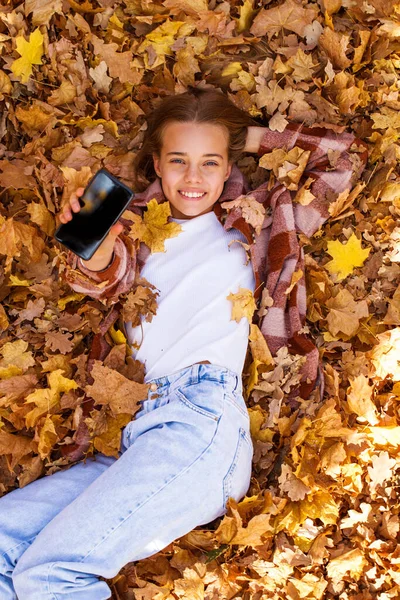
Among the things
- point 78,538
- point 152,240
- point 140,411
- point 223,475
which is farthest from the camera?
point 152,240

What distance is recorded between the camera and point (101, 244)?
108 inches

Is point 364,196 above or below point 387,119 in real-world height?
below

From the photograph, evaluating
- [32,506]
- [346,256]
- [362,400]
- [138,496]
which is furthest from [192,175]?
[32,506]

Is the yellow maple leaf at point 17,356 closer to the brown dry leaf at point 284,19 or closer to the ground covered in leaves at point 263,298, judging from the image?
the ground covered in leaves at point 263,298

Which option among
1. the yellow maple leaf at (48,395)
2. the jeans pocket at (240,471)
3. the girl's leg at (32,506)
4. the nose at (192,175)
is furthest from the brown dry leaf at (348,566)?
the nose at (192,175)

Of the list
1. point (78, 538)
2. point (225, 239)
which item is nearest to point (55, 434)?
point (78, 538)

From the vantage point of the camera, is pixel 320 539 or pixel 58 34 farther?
pixel 58 34

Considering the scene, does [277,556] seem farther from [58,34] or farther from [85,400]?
[58,34]

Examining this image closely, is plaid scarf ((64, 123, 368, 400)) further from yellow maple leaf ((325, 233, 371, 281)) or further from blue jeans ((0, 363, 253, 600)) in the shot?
blue jeans ((0, 363, 253, 600))

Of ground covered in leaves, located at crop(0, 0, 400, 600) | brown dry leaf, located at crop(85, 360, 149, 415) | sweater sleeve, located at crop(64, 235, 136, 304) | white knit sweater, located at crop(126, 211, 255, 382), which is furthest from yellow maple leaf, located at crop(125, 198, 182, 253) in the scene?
brown dry leaf, located at crop(85, 360, 149, 415)

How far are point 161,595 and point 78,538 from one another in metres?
0.61

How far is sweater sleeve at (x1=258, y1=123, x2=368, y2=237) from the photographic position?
10.5 ft

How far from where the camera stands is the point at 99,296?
9.98 ft

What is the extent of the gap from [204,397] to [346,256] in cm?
113
